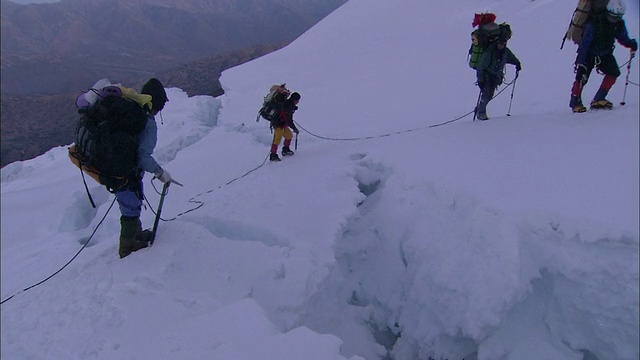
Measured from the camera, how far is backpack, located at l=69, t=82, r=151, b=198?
11.8ft

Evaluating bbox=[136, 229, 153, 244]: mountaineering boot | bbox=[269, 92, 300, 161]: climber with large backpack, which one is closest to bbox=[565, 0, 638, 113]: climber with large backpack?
bbox=[269, 92, 300, 161]: climber with large backpack

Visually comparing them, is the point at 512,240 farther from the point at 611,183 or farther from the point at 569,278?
the point at 611,183

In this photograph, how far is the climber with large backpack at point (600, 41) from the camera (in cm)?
439

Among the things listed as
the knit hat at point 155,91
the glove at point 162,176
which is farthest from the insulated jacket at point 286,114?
the glove at point 162,176

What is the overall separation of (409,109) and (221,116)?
23.4ft

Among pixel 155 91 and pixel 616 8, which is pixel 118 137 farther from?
pixel 616 8

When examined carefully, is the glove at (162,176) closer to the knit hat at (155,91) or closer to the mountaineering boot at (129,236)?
the mountaineering boot at (129,236)

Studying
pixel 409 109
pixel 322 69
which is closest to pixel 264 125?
pixel 409 109

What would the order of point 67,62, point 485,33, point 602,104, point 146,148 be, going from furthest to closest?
1. point 67,62
2. point 485,33
3. point 602,104
4. point 146,148

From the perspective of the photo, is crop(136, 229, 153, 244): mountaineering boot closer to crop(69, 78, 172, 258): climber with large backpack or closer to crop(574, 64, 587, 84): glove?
crop(69, 78, 172, 258): climber with large backpack

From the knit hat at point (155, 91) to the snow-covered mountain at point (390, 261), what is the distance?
120cm

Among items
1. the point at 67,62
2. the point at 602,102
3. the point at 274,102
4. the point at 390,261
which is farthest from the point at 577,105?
the point at 67,62

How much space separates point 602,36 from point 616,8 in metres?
0.31

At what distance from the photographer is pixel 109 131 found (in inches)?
142
